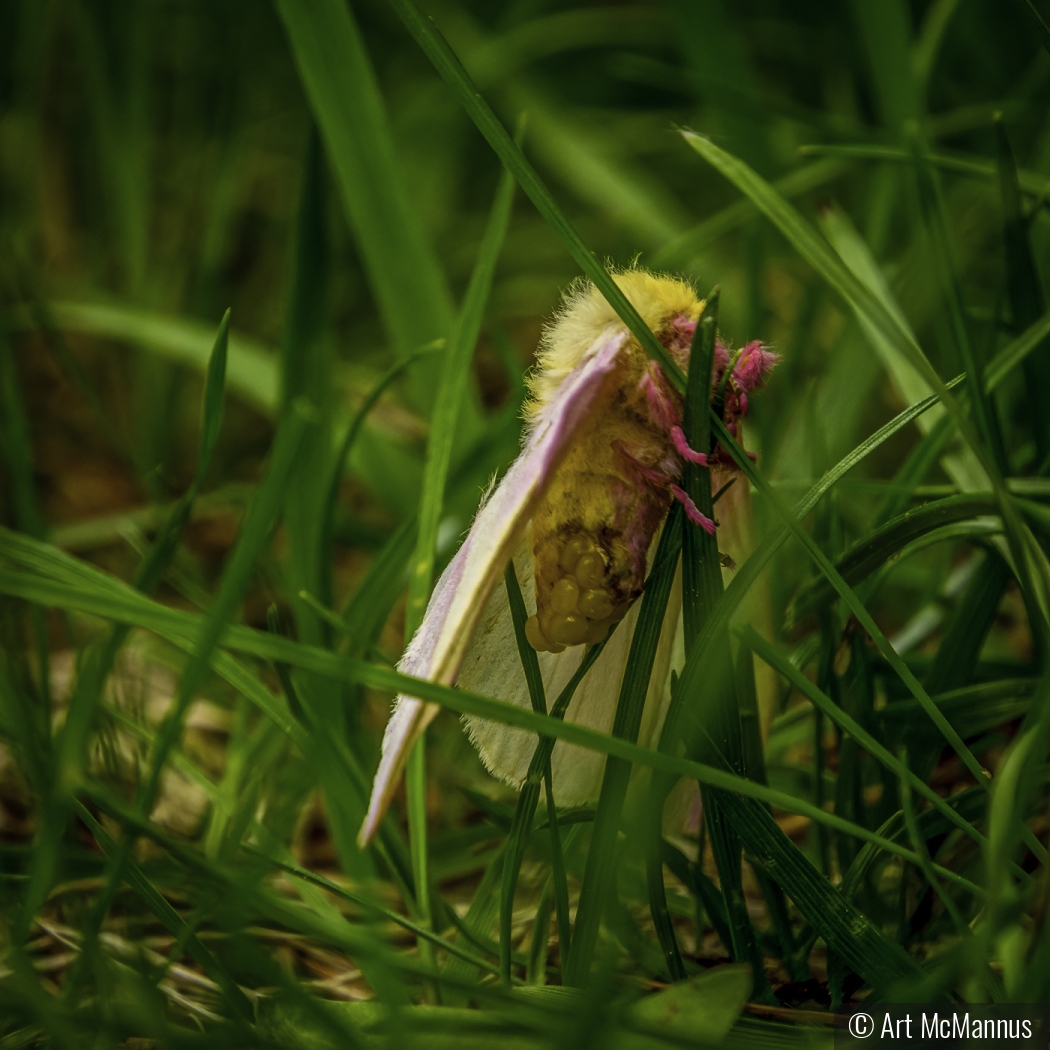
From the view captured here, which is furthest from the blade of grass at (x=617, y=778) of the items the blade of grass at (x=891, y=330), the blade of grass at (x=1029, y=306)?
the blade of grass at (x=1029, y=306)

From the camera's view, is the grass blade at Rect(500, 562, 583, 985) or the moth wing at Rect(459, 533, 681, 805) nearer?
the grass blade at Rect(500, 562, 583, 985)

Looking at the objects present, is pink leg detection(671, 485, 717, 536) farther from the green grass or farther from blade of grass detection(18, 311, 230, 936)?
blade of grass detection(18, 311, 230, 936)

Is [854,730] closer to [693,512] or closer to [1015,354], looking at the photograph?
[693,512]

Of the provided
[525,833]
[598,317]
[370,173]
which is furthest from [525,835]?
[370,173]

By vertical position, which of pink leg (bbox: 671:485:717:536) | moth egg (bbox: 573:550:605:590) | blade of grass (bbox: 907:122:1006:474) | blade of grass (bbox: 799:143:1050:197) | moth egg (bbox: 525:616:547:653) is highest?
blade of grass (bbox: 799:143:1050:197)

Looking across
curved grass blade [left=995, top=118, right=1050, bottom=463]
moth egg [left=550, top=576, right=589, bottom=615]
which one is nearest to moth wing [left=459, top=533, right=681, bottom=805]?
moth egg [left=550, top=576, right=589, bottom=615]

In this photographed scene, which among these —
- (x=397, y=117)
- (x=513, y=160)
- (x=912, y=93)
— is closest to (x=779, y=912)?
(x=513, y=160)

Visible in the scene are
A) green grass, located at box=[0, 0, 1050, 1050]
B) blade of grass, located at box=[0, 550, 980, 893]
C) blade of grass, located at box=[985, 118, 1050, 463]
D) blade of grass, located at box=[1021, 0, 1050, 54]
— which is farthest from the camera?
blade of grass, located at box=[985, 118, 1050, 463]

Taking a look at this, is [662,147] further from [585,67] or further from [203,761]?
[203,761]

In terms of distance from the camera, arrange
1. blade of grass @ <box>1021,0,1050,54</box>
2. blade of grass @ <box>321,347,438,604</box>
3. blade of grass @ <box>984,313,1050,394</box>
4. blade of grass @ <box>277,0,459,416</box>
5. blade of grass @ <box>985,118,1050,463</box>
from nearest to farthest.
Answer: blade of grass @ <box>1021,0,1050,54</box> < blade of grass @ <box>984,313,1050,394</box> < blade of grass @ <box>985,118,1050,463</box> < blade of grass @ <box>321,347,438,604</box> < blade of grass @ <box>277,0,459,416</box>
